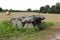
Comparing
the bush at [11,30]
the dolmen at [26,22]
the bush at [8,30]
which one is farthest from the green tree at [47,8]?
the bush at [8,30]

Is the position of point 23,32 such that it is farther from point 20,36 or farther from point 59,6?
point 59,6

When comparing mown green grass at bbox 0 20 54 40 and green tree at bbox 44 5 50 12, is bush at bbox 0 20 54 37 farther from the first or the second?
green tree at bbox 44 5 50 12

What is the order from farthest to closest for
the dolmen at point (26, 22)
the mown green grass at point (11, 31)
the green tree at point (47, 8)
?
1. the green tree at point (47, 8)
2. the dolmen at point (26, 22)
3. the mown green grass at point (11, 31)

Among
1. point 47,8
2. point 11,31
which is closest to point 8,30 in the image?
point 11,31

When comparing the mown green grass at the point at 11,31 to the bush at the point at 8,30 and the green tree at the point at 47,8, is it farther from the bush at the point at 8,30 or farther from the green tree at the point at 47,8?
the green tree at the point at 47,8

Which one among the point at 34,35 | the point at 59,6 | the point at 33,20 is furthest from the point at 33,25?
the point at 59,6

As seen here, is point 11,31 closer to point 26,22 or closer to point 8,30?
point 8,30

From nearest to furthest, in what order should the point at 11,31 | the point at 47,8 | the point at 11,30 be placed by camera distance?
the point at 11,31, the point at 11,30, the point at 47,8

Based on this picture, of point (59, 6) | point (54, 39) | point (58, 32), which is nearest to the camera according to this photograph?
point (54, 39)

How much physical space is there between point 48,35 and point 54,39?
26.7 inches

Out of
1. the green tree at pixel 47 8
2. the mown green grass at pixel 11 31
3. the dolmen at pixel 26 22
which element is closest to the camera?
the mown green grass at pixel 11 31

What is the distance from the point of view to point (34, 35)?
8.80 m

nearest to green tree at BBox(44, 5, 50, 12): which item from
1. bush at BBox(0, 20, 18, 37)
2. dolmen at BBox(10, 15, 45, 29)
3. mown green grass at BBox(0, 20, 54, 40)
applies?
dolmen at BBox(10, 15, 45, 29)

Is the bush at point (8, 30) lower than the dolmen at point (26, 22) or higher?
lower
